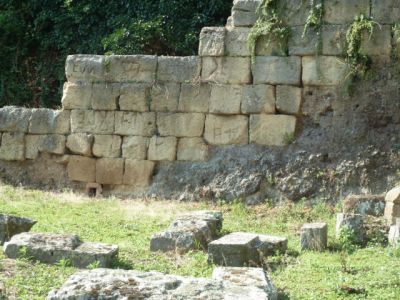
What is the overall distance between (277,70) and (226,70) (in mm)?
912

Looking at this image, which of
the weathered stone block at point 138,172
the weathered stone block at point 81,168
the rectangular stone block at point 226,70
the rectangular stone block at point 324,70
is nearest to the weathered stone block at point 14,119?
the weathered stone block at point 81,168

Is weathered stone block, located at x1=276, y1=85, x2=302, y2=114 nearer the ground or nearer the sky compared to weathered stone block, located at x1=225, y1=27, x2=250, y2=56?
nearer the ground

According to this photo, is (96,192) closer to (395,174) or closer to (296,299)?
(395,174)

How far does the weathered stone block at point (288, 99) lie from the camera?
12.1 m

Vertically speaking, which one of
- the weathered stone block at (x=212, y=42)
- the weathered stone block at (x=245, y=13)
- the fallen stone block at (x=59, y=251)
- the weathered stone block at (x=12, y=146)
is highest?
the weathered stone block at (x=245, y=13)

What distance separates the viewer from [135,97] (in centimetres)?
1312

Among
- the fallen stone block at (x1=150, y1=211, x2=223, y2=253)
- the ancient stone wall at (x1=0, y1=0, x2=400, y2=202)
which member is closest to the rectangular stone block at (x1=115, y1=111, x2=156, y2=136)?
the ancient stone wall at (x1=0, y1=0, x2=400, y2=202)

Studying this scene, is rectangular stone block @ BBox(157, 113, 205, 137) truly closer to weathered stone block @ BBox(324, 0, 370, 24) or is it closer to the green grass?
the green grass

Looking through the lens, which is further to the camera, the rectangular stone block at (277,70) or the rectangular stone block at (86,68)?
the rectangular stone block at (86,68)

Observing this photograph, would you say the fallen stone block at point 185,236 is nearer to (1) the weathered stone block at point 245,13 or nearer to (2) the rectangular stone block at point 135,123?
(2) the rectangular stone block at point 135,123

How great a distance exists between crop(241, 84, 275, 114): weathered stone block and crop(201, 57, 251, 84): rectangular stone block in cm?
20

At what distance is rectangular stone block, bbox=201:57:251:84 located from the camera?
1240 centimetres

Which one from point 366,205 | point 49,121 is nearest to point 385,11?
point 366,205

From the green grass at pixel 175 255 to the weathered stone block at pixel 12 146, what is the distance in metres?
0.85
